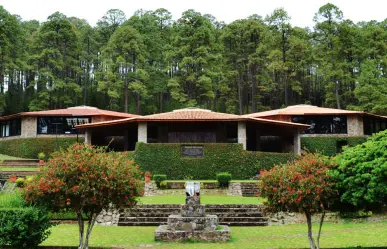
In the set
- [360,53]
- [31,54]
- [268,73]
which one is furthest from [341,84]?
[31,54]

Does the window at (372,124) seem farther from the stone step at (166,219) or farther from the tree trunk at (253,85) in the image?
the stone step at (166,219)

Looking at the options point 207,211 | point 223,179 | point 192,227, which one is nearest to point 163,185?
point 223,179

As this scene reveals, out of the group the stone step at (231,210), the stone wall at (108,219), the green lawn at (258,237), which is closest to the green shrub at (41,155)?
the stone wall at (108,219)

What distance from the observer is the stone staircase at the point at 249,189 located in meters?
21.4

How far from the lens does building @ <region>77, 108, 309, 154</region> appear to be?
27703 millimetres

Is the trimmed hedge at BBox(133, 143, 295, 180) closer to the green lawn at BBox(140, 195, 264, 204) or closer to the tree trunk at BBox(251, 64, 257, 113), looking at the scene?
the green lawn at BBox(140, 195, 264, 204)

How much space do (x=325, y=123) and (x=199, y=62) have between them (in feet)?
51.5

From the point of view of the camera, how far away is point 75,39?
48.0m

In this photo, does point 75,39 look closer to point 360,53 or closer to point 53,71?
point 53,71

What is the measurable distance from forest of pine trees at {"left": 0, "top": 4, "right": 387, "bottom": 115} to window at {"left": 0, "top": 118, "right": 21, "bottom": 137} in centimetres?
647

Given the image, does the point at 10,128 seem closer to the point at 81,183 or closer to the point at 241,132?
the point at 241,132

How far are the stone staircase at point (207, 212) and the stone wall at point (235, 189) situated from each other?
16.6 feet

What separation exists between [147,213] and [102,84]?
2921cm

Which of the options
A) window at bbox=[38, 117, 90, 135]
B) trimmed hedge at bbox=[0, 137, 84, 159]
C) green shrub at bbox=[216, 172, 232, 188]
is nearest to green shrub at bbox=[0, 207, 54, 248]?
green shrub at bbox=[216, 172, 232, 188]
